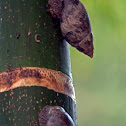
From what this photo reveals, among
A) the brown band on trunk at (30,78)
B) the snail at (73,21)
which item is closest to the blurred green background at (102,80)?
the snail at (73,21)

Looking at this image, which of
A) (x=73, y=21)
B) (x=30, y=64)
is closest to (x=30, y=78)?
(x=30, y=64)

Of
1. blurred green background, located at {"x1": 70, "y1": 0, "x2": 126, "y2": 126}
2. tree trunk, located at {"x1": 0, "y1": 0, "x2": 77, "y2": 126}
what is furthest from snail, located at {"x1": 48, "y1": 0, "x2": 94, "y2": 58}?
blurred green background, located at {"x1": 70, "y1": 0, "x2": 126, "y2": 126}

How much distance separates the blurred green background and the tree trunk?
237 cm

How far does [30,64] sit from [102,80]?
3346 mm

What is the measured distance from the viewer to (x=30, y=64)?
109 cm

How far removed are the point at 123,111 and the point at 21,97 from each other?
134 inches

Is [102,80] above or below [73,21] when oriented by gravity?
below

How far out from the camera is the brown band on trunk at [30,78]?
106 centimetres

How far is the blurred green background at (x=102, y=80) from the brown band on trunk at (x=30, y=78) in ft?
8.02

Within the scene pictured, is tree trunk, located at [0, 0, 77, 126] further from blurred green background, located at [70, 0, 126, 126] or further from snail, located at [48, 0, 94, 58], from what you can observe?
blurred green background, located at [70, 0, 126, 126]

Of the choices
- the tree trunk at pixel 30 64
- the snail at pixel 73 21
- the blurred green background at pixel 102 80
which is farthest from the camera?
the blurred green background at pixel 102 80

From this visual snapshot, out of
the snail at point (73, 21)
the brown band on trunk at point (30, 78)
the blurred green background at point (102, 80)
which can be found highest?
the snail at point (73, 21)

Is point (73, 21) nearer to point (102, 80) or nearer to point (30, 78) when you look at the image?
point (30, 78)

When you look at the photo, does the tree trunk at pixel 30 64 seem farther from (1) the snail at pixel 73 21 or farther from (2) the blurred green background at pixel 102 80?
(2) the blurred green background at pixel 102 80
